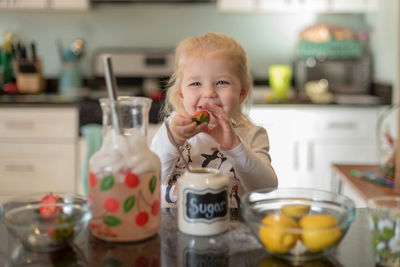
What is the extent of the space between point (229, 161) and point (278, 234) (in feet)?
1.92

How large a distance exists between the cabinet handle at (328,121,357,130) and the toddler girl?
1783mm

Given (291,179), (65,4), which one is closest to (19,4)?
(65,4)

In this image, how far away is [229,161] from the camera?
1.32m

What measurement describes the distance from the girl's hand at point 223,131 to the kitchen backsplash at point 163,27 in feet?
8.75

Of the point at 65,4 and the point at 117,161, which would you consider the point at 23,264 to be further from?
the point at 65,4

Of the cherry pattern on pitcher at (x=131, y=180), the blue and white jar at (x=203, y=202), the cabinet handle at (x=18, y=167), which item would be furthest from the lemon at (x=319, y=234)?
the cabinet handle at (x=18, y=167)

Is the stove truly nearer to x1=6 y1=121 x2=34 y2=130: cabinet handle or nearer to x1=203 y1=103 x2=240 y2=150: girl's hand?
x1=6 y1=121 x2=34 y2=130: cabinet handle

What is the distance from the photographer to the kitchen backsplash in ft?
12.1

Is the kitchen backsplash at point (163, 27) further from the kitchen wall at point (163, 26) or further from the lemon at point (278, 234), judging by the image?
the lemon at point (278, 234)

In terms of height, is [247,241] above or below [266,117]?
above

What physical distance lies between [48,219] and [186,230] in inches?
8.7

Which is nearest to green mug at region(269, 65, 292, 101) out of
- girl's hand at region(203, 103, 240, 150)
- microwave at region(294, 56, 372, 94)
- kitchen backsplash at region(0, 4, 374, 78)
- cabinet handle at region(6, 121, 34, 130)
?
microwave at region(294, 56, 372, 94)

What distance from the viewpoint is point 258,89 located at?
365 cm

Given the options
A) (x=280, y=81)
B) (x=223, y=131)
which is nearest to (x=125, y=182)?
(x=223, y=131)
